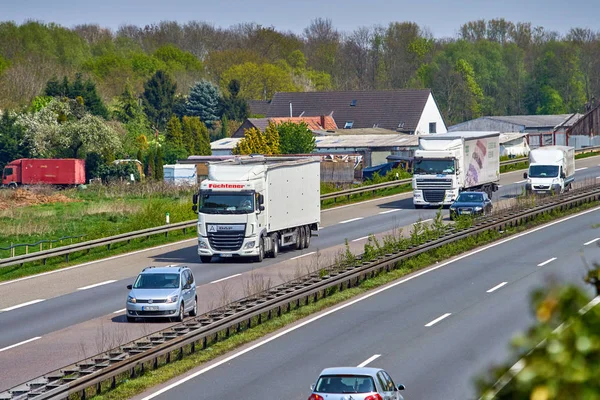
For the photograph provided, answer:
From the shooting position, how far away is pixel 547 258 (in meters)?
35.4

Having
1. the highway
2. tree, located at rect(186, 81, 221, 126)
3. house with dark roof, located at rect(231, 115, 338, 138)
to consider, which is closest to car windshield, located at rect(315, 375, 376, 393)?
the highway

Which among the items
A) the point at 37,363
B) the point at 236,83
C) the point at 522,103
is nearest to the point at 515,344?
the point at 37,363

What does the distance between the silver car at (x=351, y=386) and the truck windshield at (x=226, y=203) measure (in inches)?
824

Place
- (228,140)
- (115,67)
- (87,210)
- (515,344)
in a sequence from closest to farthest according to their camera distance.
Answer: (515,344), (87,210), (228,140), (115,67)

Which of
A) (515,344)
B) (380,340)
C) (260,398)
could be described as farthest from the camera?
(380,340)

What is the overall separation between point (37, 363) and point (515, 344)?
1957 centimetres

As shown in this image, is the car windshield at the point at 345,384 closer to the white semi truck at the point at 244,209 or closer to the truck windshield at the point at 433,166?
the white semi truck at the point at 244,209

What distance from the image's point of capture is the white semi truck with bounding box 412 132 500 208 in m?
50.7

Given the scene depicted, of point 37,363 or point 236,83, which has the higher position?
point 236,83

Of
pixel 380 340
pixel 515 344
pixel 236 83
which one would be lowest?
pixel 380 340

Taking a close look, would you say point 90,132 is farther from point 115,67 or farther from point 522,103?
point 522,103

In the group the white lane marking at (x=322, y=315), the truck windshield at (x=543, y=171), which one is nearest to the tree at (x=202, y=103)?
the truck windshield at (x=543, y=171)

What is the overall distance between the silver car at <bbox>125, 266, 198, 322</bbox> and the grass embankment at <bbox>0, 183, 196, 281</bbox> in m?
10.5

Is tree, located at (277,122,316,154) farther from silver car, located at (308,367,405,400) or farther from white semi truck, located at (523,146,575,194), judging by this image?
silver car, located at (308,367,405,400)
